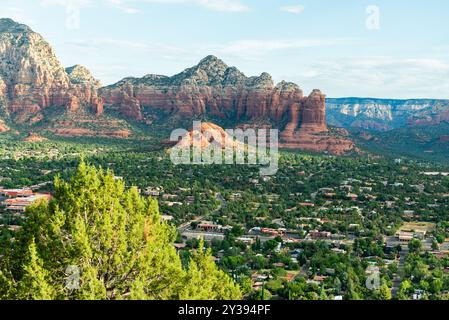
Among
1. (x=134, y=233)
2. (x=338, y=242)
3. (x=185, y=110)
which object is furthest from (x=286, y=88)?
(x=134, y=233)

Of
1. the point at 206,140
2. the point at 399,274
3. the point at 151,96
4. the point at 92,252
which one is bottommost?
the point at 399,274

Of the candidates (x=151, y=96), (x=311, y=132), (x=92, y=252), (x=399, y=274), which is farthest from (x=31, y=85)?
(x=92, y=252)

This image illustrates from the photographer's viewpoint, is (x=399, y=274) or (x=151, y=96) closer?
(x=399, y=274)

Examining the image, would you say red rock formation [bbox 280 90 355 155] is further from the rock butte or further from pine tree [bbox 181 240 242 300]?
pine tree [bbox 181 240 242 300]

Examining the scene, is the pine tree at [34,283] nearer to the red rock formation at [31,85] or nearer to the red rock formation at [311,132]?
the red rock formation at [311,132]

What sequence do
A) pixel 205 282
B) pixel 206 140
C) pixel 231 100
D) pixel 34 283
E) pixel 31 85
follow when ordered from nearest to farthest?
pixel 34 283, pixel 205 282, pixel 206 140, pixel 31 85, pixel 231 100

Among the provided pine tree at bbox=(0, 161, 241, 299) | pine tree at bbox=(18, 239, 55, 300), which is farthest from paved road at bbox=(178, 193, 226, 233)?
pine tree at bbox=(18, 239, 55, 300)

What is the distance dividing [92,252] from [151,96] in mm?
161934

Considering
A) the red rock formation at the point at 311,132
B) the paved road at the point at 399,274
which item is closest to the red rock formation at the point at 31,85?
the red rock formation at the point at 311,132

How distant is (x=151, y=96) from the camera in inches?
6954

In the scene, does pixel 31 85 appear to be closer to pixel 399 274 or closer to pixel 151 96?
pixel 151 96

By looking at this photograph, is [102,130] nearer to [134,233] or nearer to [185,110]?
A: [185,110]

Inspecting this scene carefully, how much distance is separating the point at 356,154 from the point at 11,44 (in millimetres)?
105899
